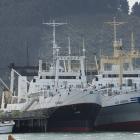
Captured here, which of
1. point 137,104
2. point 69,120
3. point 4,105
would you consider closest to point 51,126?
point 69,120

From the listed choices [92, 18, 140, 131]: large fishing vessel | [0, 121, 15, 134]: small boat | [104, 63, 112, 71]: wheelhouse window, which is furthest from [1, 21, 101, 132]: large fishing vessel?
[0, 121, 15, 134]: small boat

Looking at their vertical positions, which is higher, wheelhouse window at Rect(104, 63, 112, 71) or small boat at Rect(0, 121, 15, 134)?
wheelhouse window at Rect(104, 63, 112, 71)

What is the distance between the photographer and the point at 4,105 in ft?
488

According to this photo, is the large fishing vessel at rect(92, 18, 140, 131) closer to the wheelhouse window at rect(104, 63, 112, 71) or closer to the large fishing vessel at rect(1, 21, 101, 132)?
the large fishing vessel at rect(1, 21, 101, 132)

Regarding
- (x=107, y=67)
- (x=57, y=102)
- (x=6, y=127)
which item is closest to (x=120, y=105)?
(x=57, y=102)

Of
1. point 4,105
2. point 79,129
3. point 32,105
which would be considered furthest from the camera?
point 4,105

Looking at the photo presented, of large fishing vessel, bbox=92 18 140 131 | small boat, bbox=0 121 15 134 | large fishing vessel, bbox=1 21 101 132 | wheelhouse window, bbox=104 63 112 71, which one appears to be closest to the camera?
small boat, bbox=0 121 15 134

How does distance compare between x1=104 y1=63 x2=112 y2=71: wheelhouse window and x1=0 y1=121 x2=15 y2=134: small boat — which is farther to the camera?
x1=104 y1=63 x2=112 y2=71: wheelhouse window

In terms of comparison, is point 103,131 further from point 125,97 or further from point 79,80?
point 79,80

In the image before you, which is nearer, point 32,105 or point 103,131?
point 103,131

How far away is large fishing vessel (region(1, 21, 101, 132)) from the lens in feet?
396

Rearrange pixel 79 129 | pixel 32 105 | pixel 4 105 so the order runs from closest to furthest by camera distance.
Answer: pixel 79 129 → pixel 32 105 → pixel 4 105

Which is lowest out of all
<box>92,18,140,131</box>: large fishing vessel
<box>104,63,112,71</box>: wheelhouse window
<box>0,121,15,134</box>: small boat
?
<box>0,121,15,134</box>: small boat

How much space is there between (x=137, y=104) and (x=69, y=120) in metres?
7.68
